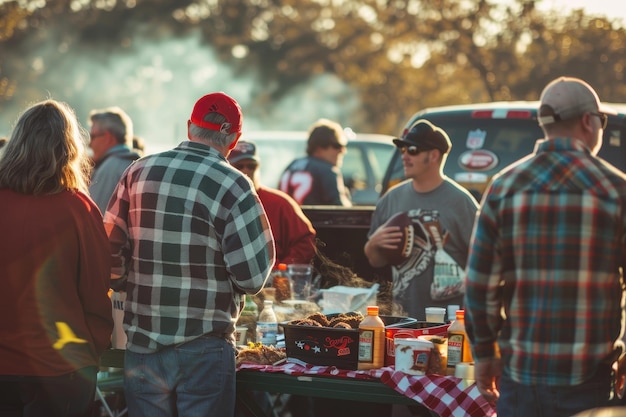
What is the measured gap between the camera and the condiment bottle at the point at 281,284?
655 centimetres

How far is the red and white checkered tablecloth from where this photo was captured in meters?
4.80

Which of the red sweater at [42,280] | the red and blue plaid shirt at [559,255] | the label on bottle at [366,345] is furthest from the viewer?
the label on bottle at [366,345]

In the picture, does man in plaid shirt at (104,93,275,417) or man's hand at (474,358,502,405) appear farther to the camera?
man in plaid shirt at (104,93,275,417)

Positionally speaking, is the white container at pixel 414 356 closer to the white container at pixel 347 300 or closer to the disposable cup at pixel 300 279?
the white container at pixel 347 300

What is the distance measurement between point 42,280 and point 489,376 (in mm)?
1883

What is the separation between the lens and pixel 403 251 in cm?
649

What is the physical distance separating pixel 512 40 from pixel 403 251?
2322 cm

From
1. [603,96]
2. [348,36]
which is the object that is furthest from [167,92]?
[603,96]

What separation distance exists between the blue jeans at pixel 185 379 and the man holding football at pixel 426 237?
1.84 metres

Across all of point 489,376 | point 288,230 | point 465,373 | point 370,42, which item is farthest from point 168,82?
→ point 489,376

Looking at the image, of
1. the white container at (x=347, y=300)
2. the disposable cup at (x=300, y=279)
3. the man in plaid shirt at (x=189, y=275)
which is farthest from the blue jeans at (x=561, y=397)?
the disposable cup at (x=300, y=279)

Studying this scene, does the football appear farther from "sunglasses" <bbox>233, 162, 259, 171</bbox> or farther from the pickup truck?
"sunglasses" <bbox>233, 162, 259, 171</bbox>

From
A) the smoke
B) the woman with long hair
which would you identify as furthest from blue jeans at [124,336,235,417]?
the smoke

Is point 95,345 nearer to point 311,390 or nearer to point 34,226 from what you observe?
point 34,226
